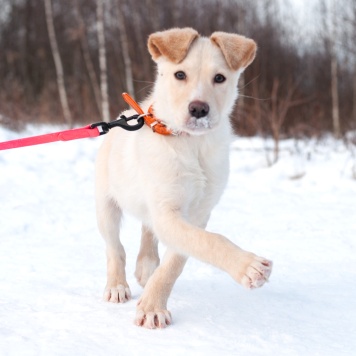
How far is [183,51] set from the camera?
3.23 m

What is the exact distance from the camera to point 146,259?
391 centimetres

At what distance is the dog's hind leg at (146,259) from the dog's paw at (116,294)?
0.27 m

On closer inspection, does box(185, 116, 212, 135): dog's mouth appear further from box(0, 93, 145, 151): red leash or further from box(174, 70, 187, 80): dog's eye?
box(0, 93, 145, 151): red leash

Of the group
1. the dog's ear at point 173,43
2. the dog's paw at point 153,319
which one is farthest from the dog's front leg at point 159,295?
the dog's ear at point 173,43

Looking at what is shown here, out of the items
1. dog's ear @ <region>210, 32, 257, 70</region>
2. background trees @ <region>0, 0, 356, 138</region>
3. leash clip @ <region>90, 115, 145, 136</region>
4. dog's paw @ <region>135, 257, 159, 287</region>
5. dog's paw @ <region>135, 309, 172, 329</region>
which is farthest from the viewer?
background trees @ <region>0, 0, 356, 138</region>

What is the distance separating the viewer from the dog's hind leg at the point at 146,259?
384 cm

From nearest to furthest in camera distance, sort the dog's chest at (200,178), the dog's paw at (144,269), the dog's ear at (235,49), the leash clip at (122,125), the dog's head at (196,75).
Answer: the dog's head at (196,75), the dog's chest at (200,178), the dog's ear at (235,49), the leash clip at (122,125), the dog's paw at (144,269)

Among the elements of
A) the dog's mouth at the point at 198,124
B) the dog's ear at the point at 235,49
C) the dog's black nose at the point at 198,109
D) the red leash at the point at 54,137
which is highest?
the dog's ear at the point at 235,49

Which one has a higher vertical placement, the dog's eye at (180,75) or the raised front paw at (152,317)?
the dog's eye at (180,75)

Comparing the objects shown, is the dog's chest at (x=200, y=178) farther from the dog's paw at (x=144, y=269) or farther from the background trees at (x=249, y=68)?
the background trees at (x=249, y=68)

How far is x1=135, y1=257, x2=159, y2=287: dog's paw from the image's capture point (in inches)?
151

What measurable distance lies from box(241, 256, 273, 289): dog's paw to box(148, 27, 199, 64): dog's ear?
4.07ft

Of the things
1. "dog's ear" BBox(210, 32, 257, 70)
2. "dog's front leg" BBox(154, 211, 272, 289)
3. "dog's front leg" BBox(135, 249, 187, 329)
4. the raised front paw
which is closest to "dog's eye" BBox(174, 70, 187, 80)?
"dog's ear" BBox(210, 32, 257, 70)

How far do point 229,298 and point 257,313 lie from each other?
314 millimetres
